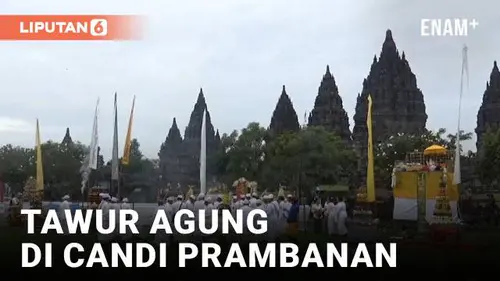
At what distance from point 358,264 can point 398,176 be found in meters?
7.77

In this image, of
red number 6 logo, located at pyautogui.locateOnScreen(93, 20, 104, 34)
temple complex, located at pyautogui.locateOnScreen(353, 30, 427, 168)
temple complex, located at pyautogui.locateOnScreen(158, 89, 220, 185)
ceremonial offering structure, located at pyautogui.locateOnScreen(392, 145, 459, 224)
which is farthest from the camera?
temple complex, located at pyautogui.locateOnScreen(158, 89, 220, 185)

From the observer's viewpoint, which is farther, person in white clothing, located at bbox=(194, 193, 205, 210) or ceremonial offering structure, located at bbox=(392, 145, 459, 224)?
ceremonial offering structure, located at bbox=(392, 145, 459, 224)

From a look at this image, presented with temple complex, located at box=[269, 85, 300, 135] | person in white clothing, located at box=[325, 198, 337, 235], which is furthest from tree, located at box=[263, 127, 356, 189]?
person in white clothing, located at box=[325, 198, 337, 235]

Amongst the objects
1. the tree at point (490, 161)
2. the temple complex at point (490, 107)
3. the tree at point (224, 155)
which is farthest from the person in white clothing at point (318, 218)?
the temple complex at point (490, 107)

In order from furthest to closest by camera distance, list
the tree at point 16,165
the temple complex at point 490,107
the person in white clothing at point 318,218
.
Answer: the temple complex at point 490,107, the tree at point 16,165, the person in white clothing at point 318,218

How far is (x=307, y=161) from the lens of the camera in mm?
27562

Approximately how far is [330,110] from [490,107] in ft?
28.8

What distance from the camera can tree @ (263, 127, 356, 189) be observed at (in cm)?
2725

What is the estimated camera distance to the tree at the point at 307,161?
27250 mm

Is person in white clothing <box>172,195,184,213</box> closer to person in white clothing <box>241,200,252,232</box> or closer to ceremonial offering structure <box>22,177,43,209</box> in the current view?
person in white clothing <box>241,200,252,232</box>

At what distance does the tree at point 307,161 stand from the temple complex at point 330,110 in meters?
8.97

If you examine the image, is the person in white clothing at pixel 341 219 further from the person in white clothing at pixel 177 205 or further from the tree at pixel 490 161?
the tree at pixel 490 161

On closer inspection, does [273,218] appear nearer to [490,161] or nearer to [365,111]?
[490,161]

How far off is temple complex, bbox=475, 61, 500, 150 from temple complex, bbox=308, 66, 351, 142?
24.1ft
